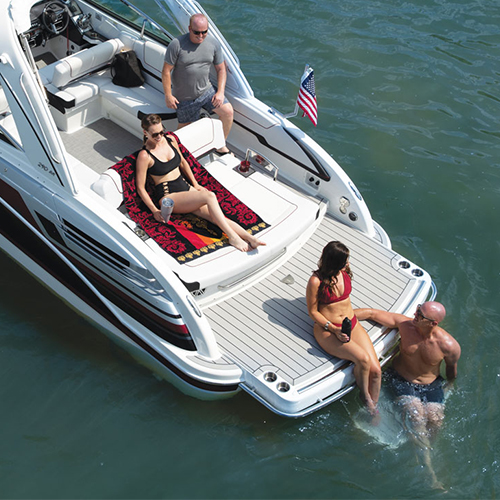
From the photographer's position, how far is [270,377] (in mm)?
5109

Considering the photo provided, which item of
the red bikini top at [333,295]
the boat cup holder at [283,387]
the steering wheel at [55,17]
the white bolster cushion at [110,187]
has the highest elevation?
the steering wheel at [55,17]

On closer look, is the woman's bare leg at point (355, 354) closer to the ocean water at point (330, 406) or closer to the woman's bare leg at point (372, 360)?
the woman's bare leg at point (372, 360)

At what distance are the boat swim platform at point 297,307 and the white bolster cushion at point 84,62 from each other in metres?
3.07

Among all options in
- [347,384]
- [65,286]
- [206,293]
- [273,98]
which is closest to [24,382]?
[65,286]

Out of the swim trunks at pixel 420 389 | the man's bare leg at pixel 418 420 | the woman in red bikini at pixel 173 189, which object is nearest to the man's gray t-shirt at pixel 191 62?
the woman in red bikini at pixel 173 189

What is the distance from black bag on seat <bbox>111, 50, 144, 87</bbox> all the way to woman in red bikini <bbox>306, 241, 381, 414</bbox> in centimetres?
339

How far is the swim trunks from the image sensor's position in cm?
546

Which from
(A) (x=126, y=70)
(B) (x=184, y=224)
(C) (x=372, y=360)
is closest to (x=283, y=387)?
(C) (x=372, y=360)

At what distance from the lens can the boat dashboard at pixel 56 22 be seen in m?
7.45

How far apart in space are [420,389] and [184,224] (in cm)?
250

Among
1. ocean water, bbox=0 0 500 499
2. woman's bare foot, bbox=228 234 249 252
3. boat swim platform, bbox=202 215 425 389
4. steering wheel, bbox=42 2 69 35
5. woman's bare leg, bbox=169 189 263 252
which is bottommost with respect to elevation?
ocean water, bbox=0 0 500 499

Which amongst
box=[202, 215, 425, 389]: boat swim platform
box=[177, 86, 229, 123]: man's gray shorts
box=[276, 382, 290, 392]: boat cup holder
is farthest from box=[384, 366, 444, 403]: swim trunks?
box=[177, 86, 229, 123]: man's gray shorts

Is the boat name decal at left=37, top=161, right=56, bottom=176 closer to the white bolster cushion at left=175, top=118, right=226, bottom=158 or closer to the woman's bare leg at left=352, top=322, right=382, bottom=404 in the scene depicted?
the white bolster cushion at left=175, top=118, right=226, bottom=158

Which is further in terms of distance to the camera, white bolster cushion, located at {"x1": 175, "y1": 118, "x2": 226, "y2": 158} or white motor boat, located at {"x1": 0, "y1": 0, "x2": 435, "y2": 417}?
white bolster cushion, located at {"x1": 175, "y1": 118, "x2": 226, "y2": 158}
